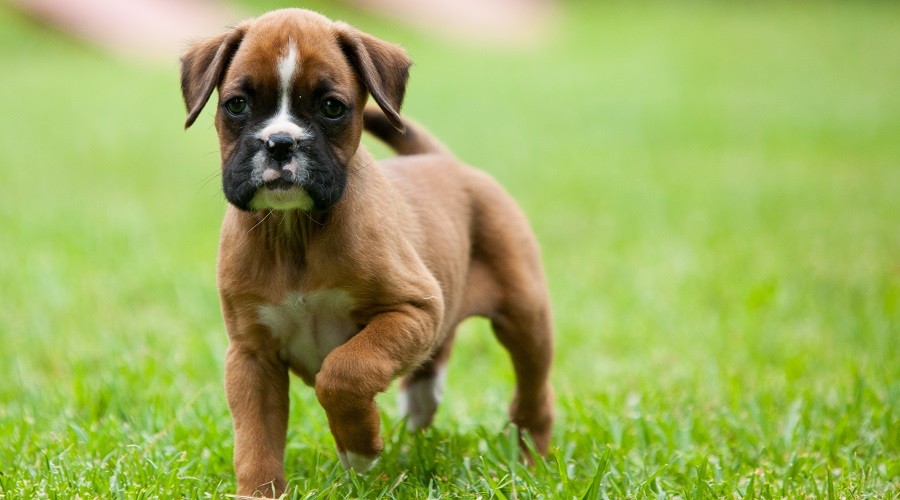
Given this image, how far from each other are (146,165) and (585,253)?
5407mm

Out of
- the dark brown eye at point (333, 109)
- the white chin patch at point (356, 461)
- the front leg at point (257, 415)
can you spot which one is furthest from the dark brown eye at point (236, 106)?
the white chin patch at point (356, 461)

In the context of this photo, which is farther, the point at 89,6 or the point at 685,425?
the point at 89,6

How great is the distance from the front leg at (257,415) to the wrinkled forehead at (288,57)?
0.98m

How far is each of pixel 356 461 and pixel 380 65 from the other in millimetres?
1448

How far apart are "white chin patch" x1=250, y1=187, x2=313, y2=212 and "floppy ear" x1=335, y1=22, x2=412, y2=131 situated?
19.1 inches

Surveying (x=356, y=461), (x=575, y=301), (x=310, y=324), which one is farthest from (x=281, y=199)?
(x=575, y=301)

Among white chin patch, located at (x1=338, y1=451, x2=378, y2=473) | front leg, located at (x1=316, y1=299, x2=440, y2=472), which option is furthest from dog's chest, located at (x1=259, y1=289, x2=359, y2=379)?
white chin patch, located at (x1=338, y1=451, x2=378, y2=473)

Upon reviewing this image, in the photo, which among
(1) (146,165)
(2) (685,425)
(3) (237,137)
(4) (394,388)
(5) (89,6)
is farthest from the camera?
(5) (89,6)

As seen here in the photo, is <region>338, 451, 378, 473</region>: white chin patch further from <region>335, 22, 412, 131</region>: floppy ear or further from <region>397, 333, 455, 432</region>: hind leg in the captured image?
<region>335, 22, 412, 131</region>: floppy ear

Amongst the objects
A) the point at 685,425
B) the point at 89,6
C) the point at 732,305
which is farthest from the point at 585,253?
the point at 89,6

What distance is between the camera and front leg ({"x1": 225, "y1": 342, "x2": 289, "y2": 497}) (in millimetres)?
3936

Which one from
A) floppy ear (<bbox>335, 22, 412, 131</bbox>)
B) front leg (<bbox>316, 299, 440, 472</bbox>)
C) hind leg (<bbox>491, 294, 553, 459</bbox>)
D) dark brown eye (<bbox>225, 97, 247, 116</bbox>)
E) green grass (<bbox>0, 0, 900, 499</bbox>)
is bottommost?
green grass (<bbox>0, 0, 900, 499</bbox>)

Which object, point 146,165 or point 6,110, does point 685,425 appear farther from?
point 6,110

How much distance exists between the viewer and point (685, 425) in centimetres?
512
